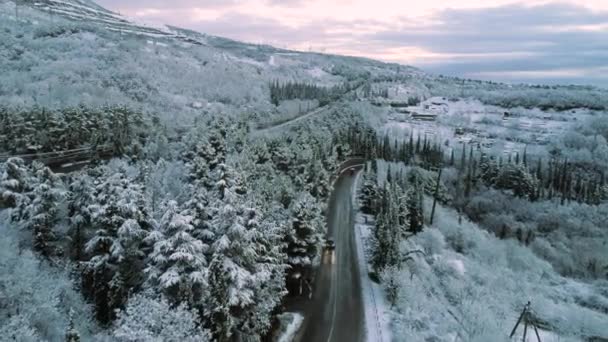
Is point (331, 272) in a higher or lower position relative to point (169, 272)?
lower

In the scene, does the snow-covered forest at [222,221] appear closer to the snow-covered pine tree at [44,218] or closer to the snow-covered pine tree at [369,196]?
the snow-covered pine tree at [44,218]

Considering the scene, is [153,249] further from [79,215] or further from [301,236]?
[301,236]

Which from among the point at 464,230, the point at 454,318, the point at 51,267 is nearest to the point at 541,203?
the point at 464,230

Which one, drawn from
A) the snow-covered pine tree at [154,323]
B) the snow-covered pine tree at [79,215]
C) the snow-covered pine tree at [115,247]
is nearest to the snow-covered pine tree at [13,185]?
the snow-covered pine tree at [79,215]

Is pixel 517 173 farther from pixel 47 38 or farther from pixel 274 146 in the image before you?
pixel 47 38

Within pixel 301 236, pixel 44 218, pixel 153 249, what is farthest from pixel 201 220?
pixel 301 236

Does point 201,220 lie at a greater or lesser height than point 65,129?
lesser

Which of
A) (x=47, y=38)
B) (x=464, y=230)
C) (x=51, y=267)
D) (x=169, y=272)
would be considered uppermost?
(x=47, y=38)
